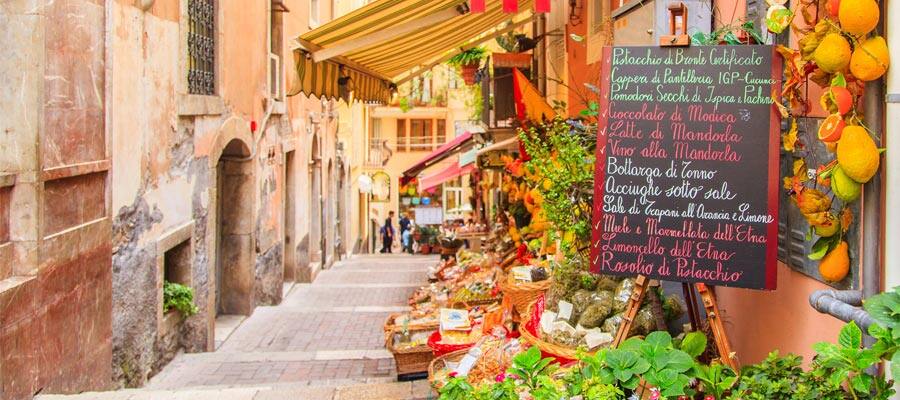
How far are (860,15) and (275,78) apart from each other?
12770mm

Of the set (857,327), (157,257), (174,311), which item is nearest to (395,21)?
(157,257)

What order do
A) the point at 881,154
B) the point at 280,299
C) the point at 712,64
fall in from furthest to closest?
the point at 280,299, the point at 712,64, the point at 881,154

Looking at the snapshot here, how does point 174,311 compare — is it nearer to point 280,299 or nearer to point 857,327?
point 280,299

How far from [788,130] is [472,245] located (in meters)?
15.3

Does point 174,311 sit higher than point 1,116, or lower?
lower

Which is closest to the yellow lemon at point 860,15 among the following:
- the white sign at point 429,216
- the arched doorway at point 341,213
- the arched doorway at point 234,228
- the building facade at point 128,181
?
the building facade at point 128,181

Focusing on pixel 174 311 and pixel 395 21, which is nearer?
pixel 395 21

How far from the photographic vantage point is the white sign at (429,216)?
31366 mm

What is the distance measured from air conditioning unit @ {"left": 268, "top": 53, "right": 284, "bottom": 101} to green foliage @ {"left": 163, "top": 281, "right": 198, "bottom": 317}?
5422 mm

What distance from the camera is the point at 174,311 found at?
10086 millimetres

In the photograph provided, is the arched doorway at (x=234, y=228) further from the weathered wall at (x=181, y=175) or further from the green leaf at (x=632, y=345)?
the green leaf at (x=632, y=345)

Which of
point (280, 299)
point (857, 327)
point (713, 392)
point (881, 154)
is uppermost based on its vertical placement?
point (881, 154)

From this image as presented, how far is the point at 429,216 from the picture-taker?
1240 inches

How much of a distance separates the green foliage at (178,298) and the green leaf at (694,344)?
6832 mm
